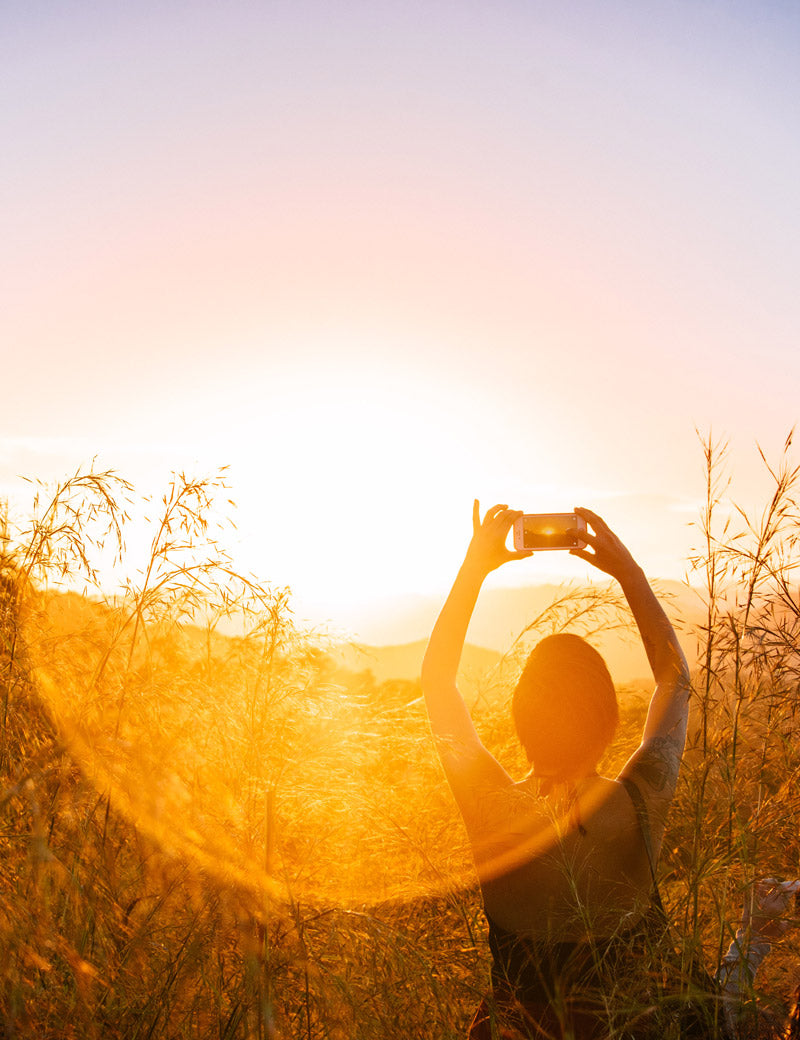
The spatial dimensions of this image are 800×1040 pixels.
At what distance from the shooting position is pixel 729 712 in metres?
2.12

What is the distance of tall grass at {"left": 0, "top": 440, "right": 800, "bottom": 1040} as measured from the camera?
1.83 meters

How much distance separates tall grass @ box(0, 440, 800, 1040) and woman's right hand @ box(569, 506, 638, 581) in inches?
9.9

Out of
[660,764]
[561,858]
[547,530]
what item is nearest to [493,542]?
[547,530]

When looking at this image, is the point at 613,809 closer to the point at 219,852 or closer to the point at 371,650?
the point at 219,852

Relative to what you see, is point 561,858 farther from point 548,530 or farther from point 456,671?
point 548,530

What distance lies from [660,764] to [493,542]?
74cm

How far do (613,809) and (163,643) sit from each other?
1.71m

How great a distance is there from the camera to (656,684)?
219 cm

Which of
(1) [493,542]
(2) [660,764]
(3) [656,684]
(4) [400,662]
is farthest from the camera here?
(4) [400,662]

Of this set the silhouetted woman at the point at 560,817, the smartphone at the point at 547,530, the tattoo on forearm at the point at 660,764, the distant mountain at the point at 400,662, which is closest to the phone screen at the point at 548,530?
the smartphone at the point at 547,530

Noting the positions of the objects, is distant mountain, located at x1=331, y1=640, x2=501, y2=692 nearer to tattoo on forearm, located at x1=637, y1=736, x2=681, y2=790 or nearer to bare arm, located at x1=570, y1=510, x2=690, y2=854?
bare arm, located at x1=570, y1=510, x2=690, y2=854

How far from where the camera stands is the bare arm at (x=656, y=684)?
1.94 metres

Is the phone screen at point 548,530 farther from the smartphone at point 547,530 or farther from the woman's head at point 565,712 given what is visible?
the woman's head at point 565,712

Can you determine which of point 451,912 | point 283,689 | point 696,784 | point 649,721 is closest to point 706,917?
point 696,784
